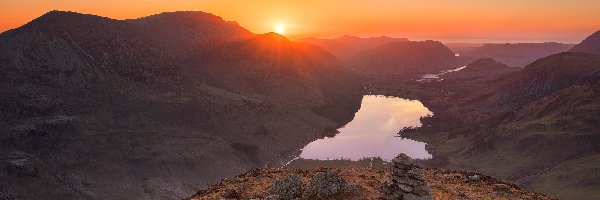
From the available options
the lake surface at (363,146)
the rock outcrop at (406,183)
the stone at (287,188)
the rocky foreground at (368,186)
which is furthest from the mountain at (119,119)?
the rock outcrop at (406,183)

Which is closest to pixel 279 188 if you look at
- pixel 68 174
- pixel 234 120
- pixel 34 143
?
pixel 68 174

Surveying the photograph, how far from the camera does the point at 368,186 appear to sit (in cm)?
2747

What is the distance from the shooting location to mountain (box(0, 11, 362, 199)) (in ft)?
338

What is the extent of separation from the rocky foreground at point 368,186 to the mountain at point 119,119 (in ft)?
256

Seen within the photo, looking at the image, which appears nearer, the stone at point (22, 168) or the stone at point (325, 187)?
the stone at point (325, 187)

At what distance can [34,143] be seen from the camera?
10950 cm

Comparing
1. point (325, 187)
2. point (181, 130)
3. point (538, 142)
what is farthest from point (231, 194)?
point (538, 142)

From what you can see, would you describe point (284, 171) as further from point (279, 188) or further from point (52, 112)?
point (52, 112)

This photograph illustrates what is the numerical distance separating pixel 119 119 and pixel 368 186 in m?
115

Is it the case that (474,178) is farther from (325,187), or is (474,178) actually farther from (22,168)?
(22,168)

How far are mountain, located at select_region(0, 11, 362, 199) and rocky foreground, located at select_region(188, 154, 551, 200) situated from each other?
256 feet

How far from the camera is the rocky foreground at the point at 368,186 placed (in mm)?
22281

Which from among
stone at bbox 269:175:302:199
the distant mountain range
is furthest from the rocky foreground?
the distant mountain range

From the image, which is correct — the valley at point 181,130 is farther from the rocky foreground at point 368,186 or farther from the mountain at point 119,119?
the rocky foreground at point 368,186
